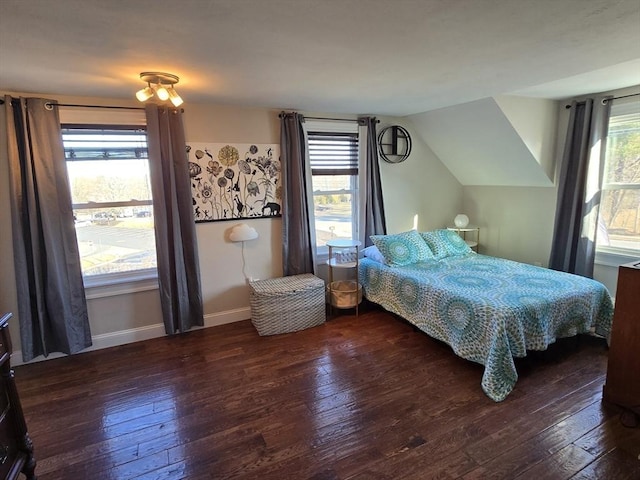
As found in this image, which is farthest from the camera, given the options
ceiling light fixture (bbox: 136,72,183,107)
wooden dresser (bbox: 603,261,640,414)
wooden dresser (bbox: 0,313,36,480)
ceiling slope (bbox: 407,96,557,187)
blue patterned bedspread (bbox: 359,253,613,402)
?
ceiling slope (bbox: 407,96,557,187)

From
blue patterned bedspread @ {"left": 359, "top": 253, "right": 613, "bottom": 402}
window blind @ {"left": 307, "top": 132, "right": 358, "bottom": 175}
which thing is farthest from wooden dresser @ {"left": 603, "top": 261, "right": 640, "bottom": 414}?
window blind @ {"left": 307, "top": 132, "right": 358, "bottom": 175}

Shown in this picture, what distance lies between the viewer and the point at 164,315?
3.27m

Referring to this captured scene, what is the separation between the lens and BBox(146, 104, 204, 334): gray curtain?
3051mm

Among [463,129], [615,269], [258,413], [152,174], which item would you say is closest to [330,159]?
[463,129]

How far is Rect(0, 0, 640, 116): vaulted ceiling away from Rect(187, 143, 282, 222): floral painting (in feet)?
2.04

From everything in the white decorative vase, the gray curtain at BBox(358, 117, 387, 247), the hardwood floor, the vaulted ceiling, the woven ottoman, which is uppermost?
the vaulted ceiling

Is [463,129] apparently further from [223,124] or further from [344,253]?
[223,124]

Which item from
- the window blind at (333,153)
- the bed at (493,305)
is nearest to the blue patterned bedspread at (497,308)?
the bed at (493,305)

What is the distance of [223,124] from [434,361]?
283 cm

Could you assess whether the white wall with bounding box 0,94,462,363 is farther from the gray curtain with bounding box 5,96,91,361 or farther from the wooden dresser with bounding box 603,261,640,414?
the wooden dresser with bounding box 603,261,640,414

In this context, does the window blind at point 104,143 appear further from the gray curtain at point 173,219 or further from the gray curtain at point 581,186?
the gray curtain at point 581,186

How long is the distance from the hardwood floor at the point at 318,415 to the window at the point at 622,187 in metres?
1.07

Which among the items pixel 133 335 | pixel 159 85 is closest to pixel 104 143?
pixel 159 85

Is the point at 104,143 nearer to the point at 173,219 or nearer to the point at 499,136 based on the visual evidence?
the point at 173,219
